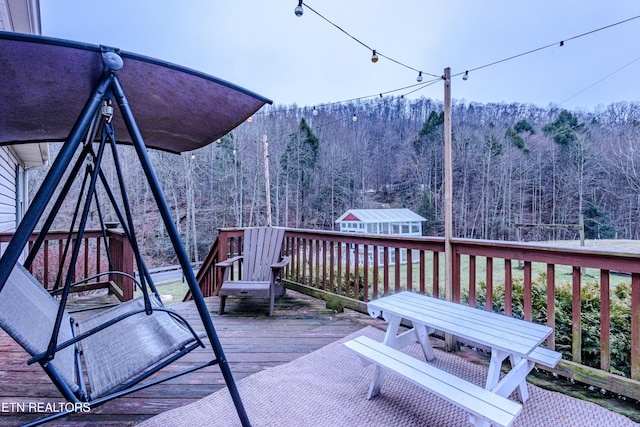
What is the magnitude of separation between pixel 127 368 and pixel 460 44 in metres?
6.05

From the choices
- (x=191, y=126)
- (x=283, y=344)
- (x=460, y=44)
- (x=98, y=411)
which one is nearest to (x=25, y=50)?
(x=191, y=126)

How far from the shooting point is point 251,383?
2008 mm

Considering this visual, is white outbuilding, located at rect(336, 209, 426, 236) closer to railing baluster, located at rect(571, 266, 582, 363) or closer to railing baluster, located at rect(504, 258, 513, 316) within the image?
railing baluster, located at rect(504, 258, 513, 316)

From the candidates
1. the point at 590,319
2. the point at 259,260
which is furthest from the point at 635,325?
the point at 259,260

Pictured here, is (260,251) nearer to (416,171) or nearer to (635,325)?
(635,325)

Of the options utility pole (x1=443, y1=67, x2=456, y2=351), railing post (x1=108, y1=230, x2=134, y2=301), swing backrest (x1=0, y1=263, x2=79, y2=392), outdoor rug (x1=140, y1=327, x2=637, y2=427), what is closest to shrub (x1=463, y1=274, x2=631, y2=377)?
outdoor rug (x1=140, y1=327, x2=637, y2=427)

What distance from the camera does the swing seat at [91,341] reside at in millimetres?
1151

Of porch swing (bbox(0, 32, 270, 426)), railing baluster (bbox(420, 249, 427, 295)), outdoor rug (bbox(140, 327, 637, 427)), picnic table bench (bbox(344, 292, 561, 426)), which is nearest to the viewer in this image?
porch swing (bbox(0, 32, 270, 426))

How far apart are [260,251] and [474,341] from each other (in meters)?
2.82

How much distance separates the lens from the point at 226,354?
2.42 meters

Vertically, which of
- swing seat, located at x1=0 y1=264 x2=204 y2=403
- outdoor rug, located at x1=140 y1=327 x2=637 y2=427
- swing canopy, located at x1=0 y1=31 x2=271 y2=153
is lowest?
outdoor rug, located at x1=140 y1=327 x2=637 y2=427

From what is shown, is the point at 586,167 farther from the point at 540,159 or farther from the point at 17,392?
the point at 17,392

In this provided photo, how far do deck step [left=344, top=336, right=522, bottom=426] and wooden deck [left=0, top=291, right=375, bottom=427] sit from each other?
2.93 feet

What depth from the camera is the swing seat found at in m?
1.15
